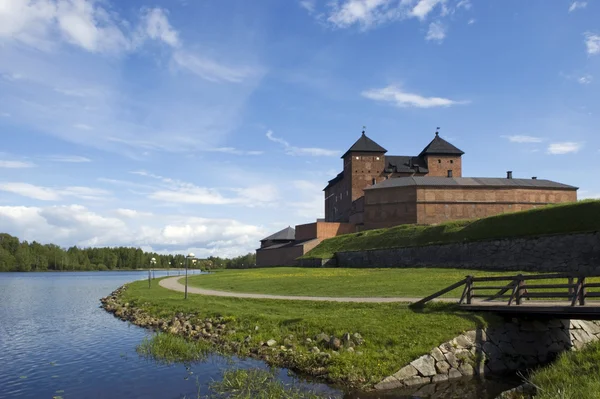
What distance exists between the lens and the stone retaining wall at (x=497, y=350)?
1398 cm

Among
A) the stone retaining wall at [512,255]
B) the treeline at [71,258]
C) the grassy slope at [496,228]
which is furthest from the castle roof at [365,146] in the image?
the treeline at [71,258]

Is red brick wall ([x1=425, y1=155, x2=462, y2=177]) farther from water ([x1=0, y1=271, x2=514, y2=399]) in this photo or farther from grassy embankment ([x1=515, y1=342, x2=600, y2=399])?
grassy embankment ([x1=515, y1=342, x2=600, y2=399])

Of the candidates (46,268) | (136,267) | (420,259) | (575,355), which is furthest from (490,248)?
(136,267)

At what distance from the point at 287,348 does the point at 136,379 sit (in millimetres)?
5006

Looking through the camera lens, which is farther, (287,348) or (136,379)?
(287,348)

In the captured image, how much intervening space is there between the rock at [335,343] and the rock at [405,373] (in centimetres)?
236

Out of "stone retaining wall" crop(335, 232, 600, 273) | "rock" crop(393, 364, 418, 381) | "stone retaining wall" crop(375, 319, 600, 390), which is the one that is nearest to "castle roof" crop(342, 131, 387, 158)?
"stone retaining wall" crop(335, 232, 600, 273)

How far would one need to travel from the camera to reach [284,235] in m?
91.2

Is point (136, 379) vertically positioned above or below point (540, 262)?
below

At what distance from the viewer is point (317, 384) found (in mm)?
13312

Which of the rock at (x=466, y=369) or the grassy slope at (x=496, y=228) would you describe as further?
the grassy slope at (x=496, y=228)

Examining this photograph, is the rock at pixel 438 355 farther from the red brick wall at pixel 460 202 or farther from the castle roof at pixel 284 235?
the castle roof at pixel 284 235

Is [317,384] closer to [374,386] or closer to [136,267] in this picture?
[374,386]

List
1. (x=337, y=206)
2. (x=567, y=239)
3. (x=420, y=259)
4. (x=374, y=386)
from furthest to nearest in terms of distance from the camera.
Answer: (x=337, y=206) < (x=420, y=259) < (x=567, y=239) < (x=374, y=386)
